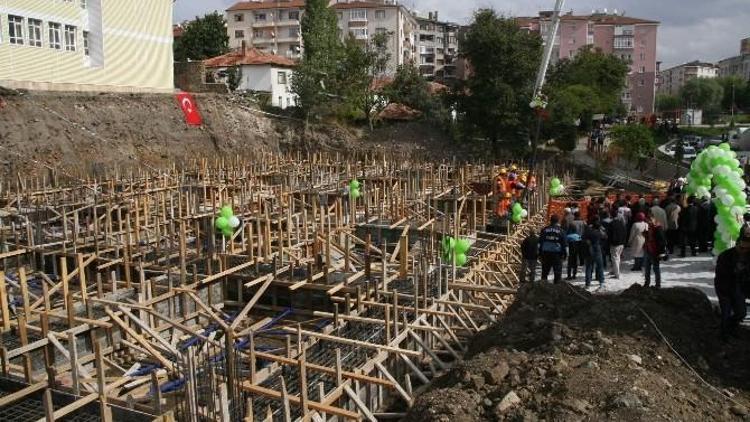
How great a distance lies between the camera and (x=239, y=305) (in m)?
11.3

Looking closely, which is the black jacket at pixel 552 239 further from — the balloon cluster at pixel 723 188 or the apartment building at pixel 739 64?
the apartment building at pixel 739 64

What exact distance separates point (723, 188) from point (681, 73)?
10532 cm

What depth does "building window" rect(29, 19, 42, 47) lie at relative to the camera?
961 inches

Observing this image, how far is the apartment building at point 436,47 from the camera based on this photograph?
65562mm

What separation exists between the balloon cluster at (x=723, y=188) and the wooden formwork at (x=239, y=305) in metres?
3.40

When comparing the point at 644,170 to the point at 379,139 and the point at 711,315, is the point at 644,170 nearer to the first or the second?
the point at 379,139

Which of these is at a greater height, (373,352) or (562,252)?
(562,252)

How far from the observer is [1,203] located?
16594 millimetres

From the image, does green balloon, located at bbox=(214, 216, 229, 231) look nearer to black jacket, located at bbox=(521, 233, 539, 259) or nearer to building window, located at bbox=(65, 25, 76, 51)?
black jacket, located at bbox=(521, 233, 539, 259)

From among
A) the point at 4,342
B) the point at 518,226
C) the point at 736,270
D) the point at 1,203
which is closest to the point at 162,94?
the point at 1,203

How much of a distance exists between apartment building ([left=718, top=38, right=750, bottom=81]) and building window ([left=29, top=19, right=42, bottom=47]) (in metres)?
84.8

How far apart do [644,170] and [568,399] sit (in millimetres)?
24581

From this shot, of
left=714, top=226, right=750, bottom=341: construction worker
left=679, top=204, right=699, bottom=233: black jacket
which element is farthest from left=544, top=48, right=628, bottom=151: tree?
left=714, top=226, right=750, bottom=341: construction worker

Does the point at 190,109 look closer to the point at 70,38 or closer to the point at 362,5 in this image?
the point at 70,38
